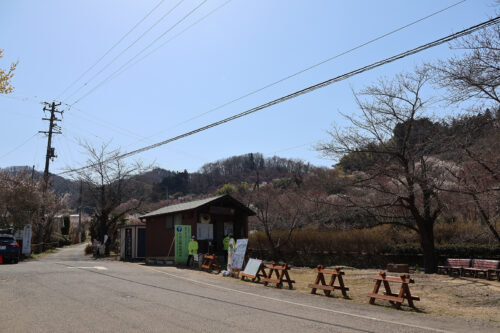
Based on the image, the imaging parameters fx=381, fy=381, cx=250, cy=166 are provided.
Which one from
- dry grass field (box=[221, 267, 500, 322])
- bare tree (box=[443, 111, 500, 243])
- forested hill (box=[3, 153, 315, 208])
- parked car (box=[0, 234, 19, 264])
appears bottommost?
dry grass field (box=[221, 267, 500, 322])

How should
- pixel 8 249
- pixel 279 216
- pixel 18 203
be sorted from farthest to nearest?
pixel 279 216
pixel 18 203
pixel 8 249

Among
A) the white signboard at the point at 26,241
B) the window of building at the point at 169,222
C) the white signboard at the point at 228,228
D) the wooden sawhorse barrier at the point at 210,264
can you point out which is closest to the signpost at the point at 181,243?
the window of building at the point at 169,222

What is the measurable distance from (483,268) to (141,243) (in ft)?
68.6

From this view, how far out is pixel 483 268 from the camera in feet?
52.5

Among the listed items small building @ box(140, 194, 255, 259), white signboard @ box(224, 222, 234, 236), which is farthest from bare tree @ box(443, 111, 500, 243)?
white signboard @ box(224, 222, 234, 236)

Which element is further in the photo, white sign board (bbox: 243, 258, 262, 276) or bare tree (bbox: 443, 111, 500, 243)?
white sign board (bbox: 243, 258, 262, 276)

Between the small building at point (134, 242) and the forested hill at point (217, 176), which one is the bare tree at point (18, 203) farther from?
the forested hill at point (217, 176)

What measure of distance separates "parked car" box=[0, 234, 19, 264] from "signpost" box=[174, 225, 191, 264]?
29.3ft

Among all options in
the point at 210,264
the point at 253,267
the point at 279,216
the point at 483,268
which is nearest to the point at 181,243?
the point at 210,264

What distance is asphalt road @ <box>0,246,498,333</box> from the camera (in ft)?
22.5

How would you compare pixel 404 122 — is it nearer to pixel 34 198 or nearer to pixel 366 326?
pixel 366 326

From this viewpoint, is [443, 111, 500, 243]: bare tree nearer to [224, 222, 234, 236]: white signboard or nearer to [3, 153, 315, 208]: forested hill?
[224, 222, 234, 236]: white signboard

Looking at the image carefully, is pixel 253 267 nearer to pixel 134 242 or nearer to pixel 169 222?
pixel 169 222

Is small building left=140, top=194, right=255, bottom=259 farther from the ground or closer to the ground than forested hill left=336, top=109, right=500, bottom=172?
closer to the ground
